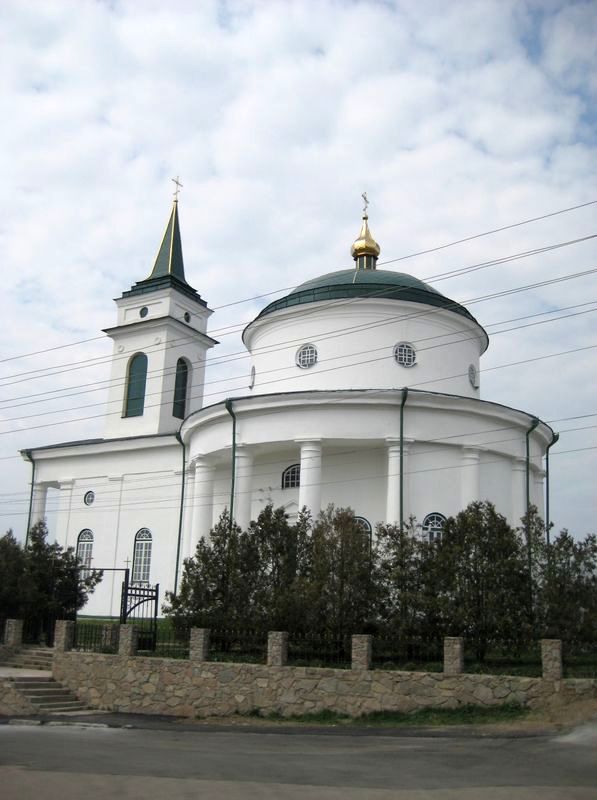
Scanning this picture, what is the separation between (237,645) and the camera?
19453mm

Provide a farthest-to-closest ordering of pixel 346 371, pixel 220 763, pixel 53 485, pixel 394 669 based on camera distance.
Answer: pixel 53 485
pixel 346 371
pixel 394 669
pixel 220 763

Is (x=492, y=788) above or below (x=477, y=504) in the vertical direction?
below

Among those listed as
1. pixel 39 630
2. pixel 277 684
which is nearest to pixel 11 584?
pixel 39 630

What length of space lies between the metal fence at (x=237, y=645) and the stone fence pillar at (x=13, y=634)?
7.18 m

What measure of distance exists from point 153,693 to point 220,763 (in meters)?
8.29

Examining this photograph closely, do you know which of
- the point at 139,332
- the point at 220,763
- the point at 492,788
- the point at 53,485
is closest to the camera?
the point at 492,788

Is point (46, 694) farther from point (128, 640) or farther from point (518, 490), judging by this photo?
point (518, 490)

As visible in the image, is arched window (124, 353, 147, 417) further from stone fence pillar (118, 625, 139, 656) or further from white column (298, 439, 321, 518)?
stone fence pillar (118, 625, 139, 656)

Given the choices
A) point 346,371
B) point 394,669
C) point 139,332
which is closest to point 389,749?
point 394,669

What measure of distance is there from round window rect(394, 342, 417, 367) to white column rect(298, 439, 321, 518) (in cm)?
479

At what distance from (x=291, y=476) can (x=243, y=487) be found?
8.50ft

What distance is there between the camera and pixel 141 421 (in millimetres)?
38625

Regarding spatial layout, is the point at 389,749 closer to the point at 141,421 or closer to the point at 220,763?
the point at 220,763

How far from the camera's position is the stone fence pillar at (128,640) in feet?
64.7
